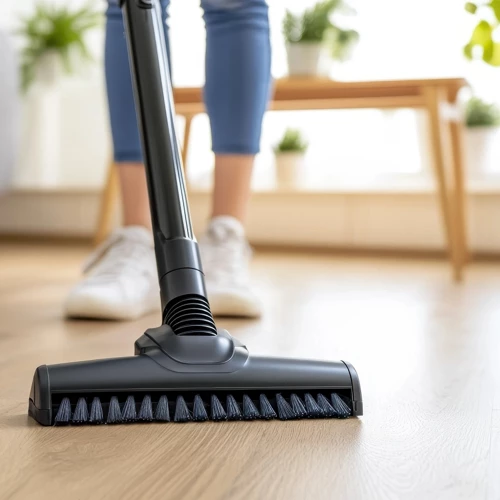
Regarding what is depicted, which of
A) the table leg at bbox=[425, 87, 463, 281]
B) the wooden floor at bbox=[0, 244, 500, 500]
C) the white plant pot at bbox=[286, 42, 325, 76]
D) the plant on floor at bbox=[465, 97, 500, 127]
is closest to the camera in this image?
the wooden floor at bbox=[0, 244, 500, 500]

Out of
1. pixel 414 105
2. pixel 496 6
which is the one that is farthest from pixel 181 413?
pixel 414 105

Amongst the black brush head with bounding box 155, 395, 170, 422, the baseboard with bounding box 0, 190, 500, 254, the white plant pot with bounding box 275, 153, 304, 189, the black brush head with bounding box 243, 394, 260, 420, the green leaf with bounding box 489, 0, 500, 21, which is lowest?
the baseboard with bounding box 0, 190, 500, 254

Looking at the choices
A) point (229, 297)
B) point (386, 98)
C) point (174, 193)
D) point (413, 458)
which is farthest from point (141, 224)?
point (386, 98)

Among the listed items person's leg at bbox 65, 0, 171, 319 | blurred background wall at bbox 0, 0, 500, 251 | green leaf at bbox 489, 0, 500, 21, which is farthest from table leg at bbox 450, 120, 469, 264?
green leaf at bbox 489, 0, 500, 21

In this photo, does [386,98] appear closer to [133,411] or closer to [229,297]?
[229,297]

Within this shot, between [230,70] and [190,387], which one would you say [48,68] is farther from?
[190,387]

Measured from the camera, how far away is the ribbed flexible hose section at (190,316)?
0.72m

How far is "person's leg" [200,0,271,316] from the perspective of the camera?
1271mm

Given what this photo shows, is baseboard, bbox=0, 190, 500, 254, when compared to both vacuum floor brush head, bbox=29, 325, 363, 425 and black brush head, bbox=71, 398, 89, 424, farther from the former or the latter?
black brush head, bbox=71, 398, 89, 424

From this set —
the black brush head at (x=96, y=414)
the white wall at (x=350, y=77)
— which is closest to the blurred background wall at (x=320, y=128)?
the white wall at (x=350, y=77)

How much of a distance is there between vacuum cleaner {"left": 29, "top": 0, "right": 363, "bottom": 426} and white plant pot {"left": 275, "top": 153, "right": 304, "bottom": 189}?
2118mm

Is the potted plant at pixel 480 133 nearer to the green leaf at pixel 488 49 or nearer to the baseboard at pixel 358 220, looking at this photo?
the baseboard at pixel 358 220

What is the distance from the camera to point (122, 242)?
132 centimetres

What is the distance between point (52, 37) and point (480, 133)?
1.52 metres
